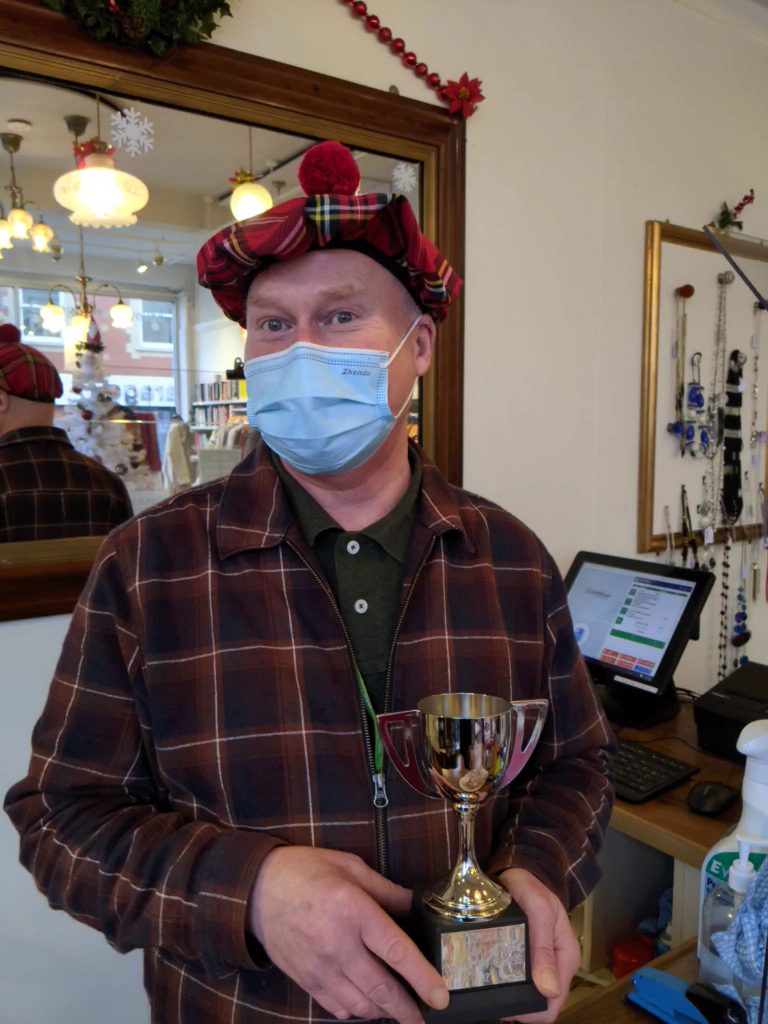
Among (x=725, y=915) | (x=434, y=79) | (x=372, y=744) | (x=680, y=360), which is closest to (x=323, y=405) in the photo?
(x=372, y=744)

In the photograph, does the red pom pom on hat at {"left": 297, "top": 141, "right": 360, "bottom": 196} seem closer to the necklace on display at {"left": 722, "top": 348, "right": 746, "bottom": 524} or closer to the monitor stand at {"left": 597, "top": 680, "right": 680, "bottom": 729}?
the monitor stand at {"left": 597, "top": 680, "right": 680, "bottom": 729}

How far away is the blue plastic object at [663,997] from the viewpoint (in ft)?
2.76

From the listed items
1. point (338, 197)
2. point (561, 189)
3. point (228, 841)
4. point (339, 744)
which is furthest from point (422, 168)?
point (228, 841)

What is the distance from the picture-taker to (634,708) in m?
1.77

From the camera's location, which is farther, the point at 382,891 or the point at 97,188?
the point at 97,188

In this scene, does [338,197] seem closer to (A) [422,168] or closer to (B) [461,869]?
(B) [461,869]

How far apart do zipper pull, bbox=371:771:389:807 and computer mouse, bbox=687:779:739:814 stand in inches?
29.3

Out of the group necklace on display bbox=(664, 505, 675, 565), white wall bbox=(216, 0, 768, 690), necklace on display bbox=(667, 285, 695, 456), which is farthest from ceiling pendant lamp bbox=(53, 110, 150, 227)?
necklace on display bbox=(664, 505, 675, 565)

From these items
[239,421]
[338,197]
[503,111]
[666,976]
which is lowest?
[666,976]

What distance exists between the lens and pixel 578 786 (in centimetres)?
93

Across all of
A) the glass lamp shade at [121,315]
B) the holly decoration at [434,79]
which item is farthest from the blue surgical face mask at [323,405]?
the holly decoration at [434,79]

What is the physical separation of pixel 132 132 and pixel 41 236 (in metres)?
0.25

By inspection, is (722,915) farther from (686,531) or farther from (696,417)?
(696,417)

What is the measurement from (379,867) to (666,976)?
393mm
